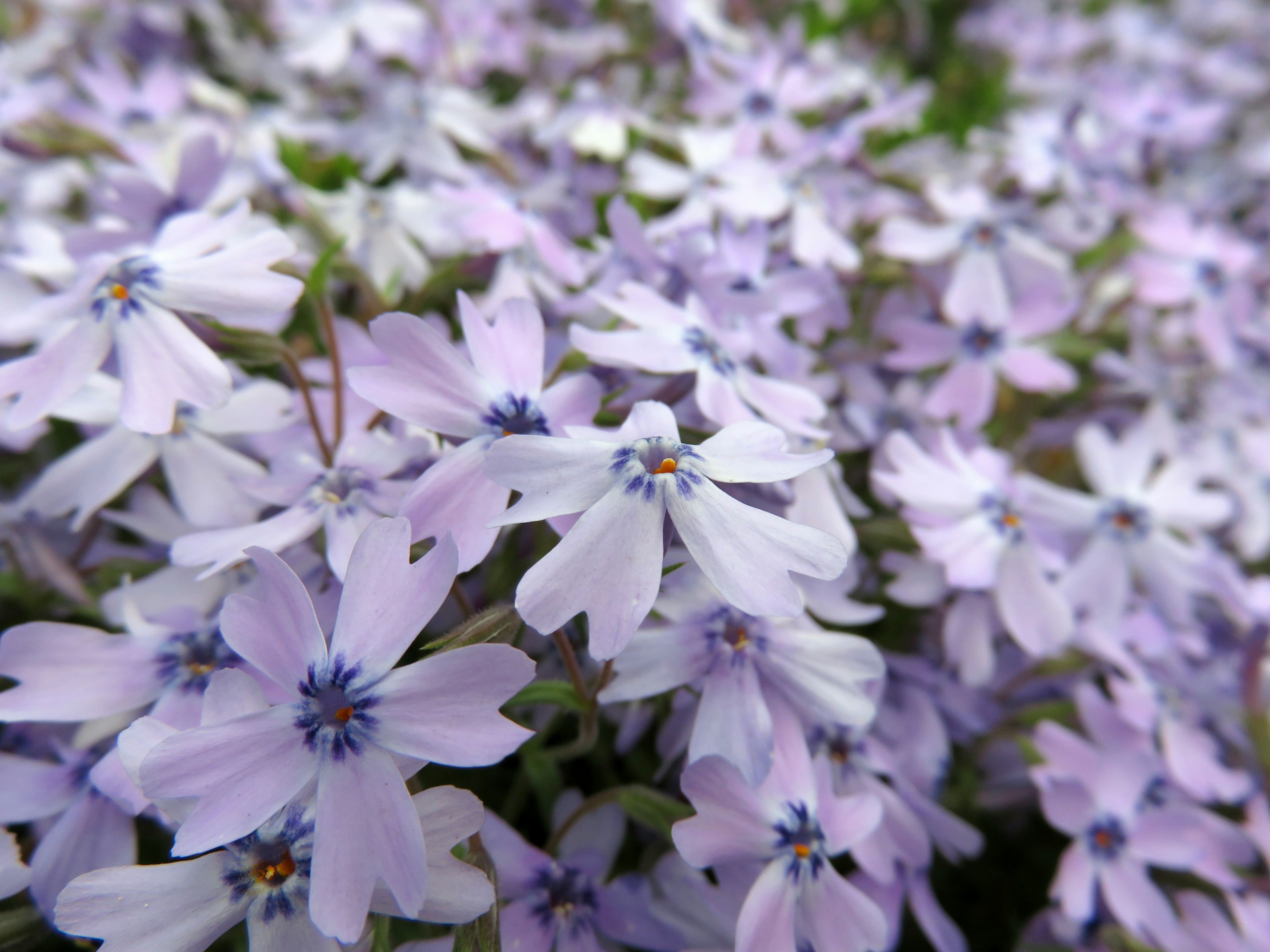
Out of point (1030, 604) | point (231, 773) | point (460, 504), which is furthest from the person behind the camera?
point (1030, 604)

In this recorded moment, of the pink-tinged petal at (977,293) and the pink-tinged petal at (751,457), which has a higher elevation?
the pink-tinged petal at (751,457)

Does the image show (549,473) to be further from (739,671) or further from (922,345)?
(922,345)

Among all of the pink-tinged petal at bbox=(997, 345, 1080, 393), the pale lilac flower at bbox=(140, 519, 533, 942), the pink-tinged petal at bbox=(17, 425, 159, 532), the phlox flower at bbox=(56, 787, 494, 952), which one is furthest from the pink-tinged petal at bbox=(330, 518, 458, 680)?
the pink-tinged petal at bbox=(997, 345, 1080, 393)

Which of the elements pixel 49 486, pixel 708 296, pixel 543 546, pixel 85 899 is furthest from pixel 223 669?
pixel 708 296

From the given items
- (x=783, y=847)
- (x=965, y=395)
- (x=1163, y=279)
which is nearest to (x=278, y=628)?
(x=783, y=847)

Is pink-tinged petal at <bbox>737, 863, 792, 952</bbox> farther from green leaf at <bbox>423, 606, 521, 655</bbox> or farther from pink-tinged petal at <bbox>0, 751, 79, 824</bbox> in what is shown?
pink-tinged petal at <bbox>0, 751, 79, 824</bbox>

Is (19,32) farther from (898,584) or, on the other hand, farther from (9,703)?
(898,584)

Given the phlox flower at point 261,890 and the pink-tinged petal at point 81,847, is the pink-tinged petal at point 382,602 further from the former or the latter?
the pink-tinged petal at point 81,847

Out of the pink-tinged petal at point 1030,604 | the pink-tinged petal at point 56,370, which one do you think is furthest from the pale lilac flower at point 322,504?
the pink-tinged petal at point 1030,604
